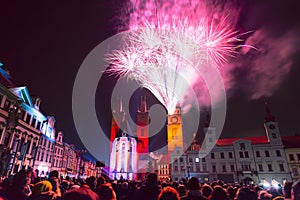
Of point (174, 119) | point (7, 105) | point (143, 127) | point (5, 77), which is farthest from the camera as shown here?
point (143, 127)

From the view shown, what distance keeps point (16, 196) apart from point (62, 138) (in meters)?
42.3

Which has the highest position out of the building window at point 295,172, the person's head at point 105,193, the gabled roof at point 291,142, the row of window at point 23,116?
the row of window at point 23,116

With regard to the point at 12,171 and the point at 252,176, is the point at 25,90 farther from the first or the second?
the point at 252,176

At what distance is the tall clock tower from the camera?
3141 inches

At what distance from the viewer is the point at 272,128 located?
153ft

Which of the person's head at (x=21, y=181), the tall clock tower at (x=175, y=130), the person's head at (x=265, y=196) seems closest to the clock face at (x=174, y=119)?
the tall clock tower at (x=175, y=130)

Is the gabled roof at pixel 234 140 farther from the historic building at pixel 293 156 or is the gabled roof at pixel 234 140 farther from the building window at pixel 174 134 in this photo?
the building window at pixel 174 134

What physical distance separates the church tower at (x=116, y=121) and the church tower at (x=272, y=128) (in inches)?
2744

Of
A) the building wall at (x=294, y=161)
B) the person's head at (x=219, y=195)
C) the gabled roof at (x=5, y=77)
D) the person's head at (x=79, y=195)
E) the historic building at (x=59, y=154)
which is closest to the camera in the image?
the person's head at (x=79, y=195)

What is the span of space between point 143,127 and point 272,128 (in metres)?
67.1

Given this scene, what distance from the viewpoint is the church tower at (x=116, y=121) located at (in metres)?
93.9

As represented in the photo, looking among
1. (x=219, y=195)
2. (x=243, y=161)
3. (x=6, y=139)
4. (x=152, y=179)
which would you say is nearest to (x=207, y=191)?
(x=219, y=195)

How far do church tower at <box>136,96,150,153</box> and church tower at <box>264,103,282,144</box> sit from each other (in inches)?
2373

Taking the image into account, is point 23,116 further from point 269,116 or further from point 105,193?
point 269,116
